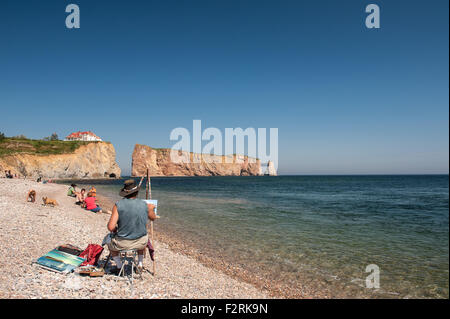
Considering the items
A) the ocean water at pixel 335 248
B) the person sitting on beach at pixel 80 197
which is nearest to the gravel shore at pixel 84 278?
the ocean water at pixel 335 248

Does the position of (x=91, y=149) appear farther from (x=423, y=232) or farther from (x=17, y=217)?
(x=423, y=232)

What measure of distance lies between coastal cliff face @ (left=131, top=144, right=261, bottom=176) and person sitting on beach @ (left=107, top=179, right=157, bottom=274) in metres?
137

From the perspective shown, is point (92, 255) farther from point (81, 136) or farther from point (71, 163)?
point (81, 136)

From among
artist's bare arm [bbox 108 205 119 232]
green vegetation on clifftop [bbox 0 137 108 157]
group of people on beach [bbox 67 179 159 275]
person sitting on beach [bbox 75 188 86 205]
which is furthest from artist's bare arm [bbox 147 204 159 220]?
green vegetation on clifftop [bbox 0 137 108 157]

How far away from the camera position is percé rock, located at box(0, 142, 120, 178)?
62.2m

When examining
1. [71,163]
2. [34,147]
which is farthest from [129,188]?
[34,147]

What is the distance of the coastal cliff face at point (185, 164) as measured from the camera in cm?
14512

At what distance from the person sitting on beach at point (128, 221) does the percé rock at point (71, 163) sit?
A: 7154 centimetres

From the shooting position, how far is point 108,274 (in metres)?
5.87

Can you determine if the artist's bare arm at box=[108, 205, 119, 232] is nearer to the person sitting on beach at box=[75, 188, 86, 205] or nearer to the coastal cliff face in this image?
the person sitting on beach at box=[75, 188, 86, 205]

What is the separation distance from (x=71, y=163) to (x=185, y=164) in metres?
89.6

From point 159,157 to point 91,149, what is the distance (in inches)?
2786

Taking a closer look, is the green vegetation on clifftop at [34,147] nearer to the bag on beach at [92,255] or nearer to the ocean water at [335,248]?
the ocean water at [335,248]
